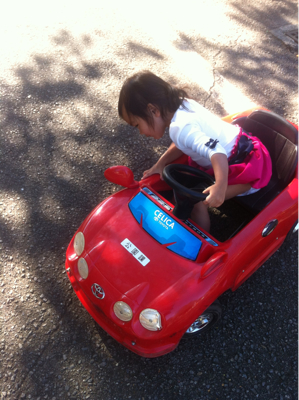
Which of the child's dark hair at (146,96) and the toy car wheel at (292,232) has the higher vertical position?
the child's dark hair at (146,96)

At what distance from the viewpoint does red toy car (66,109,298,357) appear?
1.59m

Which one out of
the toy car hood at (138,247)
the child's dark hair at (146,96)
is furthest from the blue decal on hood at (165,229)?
the child's dark hair at (146,96)

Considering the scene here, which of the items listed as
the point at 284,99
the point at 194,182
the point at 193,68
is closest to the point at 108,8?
the point at 193,68

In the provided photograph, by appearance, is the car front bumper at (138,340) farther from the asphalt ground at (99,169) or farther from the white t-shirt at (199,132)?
the white t-shirt at (199,132)

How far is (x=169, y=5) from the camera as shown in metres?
4.18

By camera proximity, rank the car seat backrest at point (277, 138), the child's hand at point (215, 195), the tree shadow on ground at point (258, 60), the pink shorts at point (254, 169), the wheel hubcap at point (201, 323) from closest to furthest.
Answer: the child's hand at point (215, 195) < the wheel hubcap at point (201, 323) < the pink shorts at point (254, 169) < the car seat backrest at point (277, 138) < the tree shadow on ground at point (258, 60)

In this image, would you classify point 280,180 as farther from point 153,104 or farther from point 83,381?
point 83,381

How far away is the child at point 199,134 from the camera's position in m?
1.69

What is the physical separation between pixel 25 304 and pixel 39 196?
788mm

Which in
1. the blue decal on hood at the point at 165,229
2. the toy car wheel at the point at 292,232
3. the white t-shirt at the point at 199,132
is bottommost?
the blue decal on hood at the point at 165,229

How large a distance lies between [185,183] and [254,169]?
387 mm

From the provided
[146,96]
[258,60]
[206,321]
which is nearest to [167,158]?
[146,96]

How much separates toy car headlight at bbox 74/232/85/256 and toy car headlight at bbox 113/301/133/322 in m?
0.35

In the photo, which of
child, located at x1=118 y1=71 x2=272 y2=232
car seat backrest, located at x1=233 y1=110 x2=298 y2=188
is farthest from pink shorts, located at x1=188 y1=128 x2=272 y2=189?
car seat backrest, located at x1=233 y1=110 x2=298 y2=188
